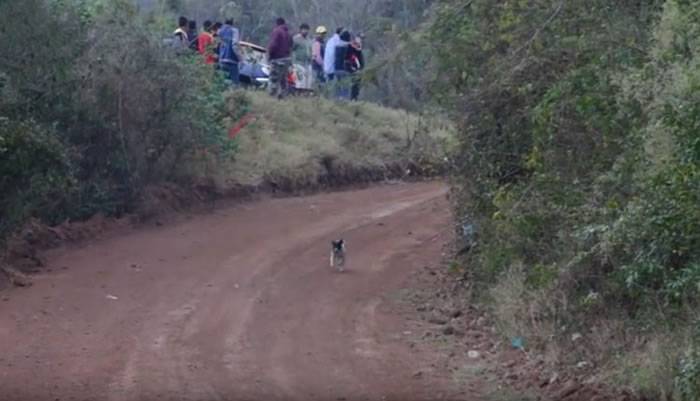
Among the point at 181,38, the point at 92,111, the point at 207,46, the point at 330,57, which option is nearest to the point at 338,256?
the point at 92,111

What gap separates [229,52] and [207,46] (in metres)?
3.82

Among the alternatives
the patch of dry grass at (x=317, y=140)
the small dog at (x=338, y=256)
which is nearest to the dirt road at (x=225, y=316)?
the small dog at (x=338, y=256)

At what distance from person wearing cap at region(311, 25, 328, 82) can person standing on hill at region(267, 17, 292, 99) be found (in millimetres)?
711

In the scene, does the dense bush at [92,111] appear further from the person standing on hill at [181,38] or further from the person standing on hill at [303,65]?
the person standing on hill at [303,65]

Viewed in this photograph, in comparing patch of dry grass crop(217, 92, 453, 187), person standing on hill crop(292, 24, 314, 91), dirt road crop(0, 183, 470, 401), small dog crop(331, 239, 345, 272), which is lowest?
dirt road crop(0, 183, 470, 401)

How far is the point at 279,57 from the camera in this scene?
94.3ft

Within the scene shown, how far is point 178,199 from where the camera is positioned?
74.8 feet

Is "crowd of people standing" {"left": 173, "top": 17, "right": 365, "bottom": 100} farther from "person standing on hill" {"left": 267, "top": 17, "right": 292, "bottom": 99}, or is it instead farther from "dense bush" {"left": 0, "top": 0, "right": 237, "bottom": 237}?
"dense bush" {"left": 0, "top": 0, "right": 237, "bottom": 237}

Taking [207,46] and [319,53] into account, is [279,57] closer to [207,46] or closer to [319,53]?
[319,53]

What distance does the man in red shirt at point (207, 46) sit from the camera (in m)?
24.4

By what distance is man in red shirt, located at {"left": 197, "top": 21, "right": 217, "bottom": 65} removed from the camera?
2439cm

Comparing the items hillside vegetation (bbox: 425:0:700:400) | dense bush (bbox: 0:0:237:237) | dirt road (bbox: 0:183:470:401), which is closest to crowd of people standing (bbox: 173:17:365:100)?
dense bush (bbox: 0:0:237:237)

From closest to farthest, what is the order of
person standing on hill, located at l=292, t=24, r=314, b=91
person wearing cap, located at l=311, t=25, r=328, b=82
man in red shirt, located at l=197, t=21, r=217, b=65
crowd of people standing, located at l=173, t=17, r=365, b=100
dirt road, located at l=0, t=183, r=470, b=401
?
dirt road, located at l=0, t=183, r=470, b=401
man in red shirt, located at l=197, t=21, r=217, b=65
crowd of people standing, located at l=173, t=17, r=365, b=100
person wearing cap, located at l=311, t=25, r=328, b=82
person standing on hill, located at l=292, t=24, r=314, b=91

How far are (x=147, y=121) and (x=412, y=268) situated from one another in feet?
17.9
